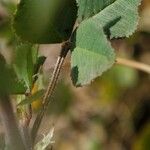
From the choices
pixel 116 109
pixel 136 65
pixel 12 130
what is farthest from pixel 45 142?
pixel 116 109

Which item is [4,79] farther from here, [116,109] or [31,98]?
[116,109]

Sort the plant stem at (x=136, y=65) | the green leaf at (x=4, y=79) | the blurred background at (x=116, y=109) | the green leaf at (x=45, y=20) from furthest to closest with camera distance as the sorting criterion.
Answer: the blurred background at (x=116, y=109) → the plant stem at (x=136, y=65) → the green leaf at (x=45, y=20) → the green leaf at (x=4, y=79)

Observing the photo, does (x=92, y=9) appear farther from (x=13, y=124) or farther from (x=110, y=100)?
(x=110, y=100)

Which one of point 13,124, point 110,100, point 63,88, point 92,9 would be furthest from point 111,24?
point 110,100

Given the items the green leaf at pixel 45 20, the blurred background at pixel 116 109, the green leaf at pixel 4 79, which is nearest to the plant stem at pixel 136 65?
the blurred background at pixel 116 109

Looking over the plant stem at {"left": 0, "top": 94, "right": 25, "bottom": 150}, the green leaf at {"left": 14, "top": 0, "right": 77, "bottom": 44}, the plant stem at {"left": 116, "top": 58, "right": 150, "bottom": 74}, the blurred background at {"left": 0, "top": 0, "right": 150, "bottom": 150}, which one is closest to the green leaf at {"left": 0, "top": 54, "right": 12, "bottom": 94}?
the plant stem at {"left": 0, "top": 94, "right": 25, "bottom": 150}

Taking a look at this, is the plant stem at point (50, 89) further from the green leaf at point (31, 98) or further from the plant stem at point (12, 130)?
the plant stem at point (12, 130)
